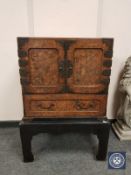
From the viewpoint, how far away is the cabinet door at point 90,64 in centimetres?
129

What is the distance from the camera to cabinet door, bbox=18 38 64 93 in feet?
4.17

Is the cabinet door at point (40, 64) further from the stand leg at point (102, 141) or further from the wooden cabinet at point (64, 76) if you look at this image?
the stand leg at point (102, 141)

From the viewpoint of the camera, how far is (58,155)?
1.59 metres

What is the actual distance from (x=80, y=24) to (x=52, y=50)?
577mm

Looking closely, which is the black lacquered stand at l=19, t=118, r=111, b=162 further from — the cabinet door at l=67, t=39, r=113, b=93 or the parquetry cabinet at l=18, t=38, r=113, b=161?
the cabinet door at l=67, t=39, r=113, b=93

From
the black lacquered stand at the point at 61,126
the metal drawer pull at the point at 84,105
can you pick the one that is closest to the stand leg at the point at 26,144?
the black lacquered stand at the point at 61,126

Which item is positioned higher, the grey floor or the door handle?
the door handle

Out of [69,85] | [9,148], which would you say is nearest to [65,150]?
[9,148]

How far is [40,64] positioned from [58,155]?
29.4 inches

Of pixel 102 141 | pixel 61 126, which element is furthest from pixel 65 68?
pixel 102 141

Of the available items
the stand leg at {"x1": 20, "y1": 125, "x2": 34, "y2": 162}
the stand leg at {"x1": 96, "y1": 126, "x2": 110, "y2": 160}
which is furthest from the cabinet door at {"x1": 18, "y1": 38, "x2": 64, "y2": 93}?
the stand leg at {"x1": 96, "y1": 126, "x2": 110, "y2": 160}

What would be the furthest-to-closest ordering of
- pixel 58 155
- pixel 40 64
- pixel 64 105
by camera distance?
pixel 58 155 → pixel 64 105 → pixel 40 64

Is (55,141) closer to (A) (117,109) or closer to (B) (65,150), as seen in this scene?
(B) (65,150)

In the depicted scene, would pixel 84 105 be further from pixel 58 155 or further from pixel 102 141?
pixel 58 155
